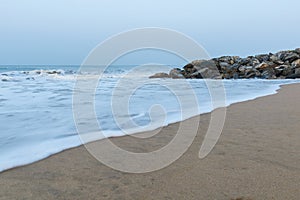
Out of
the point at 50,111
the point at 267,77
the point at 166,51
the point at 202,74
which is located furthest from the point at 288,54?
the point at 50,111

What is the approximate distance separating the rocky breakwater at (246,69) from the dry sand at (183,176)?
1622 cm

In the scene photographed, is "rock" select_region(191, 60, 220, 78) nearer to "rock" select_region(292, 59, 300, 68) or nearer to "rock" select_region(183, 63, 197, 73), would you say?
"rock" select_region(183, 63, 197, 73)

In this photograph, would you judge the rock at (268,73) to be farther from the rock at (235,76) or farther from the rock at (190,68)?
the rock at (190,68)

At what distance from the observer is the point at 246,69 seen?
18.8 meters

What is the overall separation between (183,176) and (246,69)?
18.3 meters

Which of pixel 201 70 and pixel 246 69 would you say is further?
pixel 201 70

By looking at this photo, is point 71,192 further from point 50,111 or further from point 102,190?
point 50,111

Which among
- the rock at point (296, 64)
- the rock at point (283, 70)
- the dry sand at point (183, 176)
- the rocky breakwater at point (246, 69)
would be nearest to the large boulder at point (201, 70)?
the rocky breakwater at point (246, 69)

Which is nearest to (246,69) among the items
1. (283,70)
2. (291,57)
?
(283,70)

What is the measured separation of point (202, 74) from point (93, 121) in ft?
51.2

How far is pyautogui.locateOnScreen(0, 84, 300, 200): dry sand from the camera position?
1479mm

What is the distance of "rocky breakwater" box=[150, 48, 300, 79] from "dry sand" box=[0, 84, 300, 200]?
16.2 m

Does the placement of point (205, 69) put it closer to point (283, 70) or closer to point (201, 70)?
point (201, 70)

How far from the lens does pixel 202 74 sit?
728 inches
